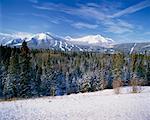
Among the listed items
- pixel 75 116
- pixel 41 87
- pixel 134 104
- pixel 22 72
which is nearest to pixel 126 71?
pixel 41 87

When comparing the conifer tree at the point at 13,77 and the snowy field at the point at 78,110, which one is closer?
the snowy field at the point at 78,110

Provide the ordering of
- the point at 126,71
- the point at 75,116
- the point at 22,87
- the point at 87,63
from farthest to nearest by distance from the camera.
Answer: the point at 87,63, the point at 126,71, the point at 22,87, the point at 75,116

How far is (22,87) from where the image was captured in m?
50.7

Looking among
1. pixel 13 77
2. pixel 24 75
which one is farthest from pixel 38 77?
pixel 24 75

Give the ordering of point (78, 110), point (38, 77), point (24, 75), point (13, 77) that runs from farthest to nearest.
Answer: point (38, 77)
point (13, 77)
point (24, 75)
point (78, 110)

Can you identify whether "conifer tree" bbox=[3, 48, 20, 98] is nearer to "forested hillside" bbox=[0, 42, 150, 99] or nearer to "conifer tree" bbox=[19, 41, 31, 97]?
"forested hillside" bbox=[0, 42, 150, 99]

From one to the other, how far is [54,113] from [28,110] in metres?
1.91

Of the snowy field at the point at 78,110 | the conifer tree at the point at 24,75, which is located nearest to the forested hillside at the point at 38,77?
the conifer tree at the point at 24,75

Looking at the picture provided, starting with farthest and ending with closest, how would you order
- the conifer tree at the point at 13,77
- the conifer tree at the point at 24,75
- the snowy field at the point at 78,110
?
the conifer tree at the point at 13,77, the conifer tree at the point at 24,75, the snowy field at the point at 78,110

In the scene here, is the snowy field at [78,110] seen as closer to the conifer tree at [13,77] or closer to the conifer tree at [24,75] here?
the conifer tree at [24,75]

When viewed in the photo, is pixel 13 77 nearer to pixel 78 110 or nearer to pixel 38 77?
pixel 38 77

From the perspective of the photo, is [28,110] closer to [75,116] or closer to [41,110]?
[41,110]

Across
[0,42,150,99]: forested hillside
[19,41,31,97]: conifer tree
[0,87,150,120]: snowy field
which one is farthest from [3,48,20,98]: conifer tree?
[0,87,150,120]: snowy field

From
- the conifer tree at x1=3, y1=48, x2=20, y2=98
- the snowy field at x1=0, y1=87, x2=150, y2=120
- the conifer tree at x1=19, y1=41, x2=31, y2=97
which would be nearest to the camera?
the snowy field at x1=0, y1=87, x2=150, y2=120
